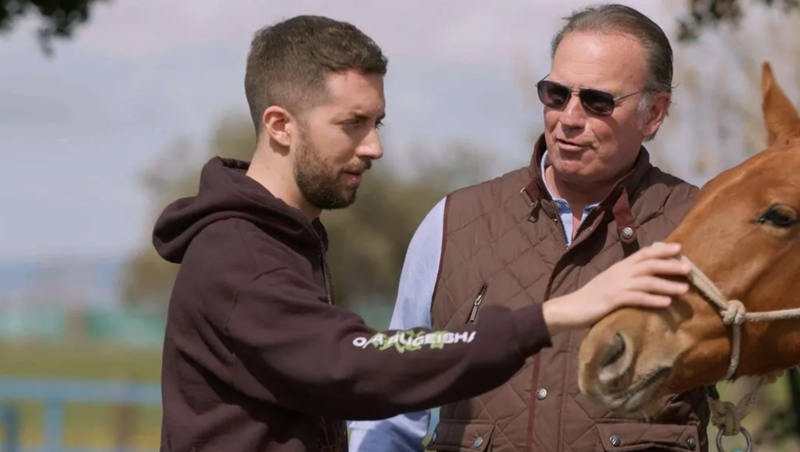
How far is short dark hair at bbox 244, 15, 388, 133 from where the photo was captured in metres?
3.18

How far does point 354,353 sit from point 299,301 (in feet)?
0.58

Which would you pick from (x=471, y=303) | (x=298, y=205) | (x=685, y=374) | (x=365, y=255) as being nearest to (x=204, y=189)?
(x=298, y=205)

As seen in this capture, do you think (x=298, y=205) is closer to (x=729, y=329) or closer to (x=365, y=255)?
(x=729, y=329)

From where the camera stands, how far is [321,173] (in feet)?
10.4

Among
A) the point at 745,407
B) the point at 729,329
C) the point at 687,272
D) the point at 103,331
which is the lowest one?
the point at 103,331

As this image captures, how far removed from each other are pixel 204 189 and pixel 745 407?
154 cm

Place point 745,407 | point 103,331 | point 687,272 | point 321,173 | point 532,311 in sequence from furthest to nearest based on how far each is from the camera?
point 103,331
point 745,407
point 321,173
point 687,272
point 532,311

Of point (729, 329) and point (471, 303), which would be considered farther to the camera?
point (471, 303)

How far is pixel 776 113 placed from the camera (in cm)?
349

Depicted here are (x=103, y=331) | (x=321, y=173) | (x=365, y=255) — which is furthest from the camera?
(x=103, y=331)

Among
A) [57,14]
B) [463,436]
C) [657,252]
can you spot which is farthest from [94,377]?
[657,252]

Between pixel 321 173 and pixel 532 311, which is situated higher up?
pixel 321 173

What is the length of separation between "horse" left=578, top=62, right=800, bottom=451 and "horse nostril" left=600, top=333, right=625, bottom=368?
5 cm

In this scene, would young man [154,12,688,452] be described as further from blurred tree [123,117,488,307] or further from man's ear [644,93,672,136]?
blurred tree [123,117,488,307]
